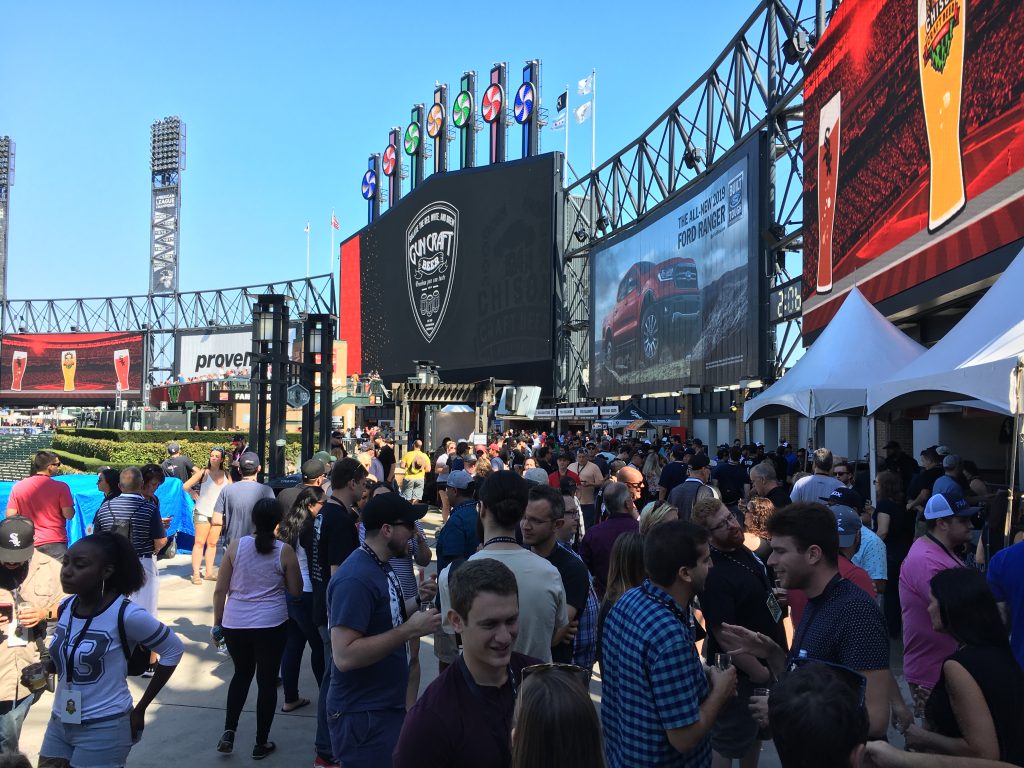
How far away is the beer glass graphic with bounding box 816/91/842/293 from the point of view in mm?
17125

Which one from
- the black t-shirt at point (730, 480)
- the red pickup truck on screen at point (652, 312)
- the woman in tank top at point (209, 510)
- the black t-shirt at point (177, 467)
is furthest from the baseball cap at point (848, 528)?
the red pickup truck on screen at point (652, 312)

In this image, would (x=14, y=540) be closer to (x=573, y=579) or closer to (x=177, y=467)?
(x=573, y=579)

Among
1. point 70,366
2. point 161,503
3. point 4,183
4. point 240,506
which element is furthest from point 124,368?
point 240,506

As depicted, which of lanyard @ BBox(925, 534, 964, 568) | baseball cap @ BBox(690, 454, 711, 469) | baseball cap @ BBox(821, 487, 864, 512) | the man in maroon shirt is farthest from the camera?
baseball cap @ BBox(690, 454, 711, 469)

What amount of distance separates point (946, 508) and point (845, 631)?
1926mm

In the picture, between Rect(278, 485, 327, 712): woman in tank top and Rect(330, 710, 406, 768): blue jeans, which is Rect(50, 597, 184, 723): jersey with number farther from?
Rect(278, 485, 327, 712): woman in tank top

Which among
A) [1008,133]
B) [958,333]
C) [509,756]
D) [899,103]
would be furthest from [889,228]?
[509,756]

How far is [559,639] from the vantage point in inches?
149

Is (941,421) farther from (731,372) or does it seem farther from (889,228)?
(731,372)

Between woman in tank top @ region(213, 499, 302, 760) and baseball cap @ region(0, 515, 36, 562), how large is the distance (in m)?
1.47

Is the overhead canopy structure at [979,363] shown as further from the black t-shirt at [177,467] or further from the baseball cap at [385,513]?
the black t-shirt at [177,467]

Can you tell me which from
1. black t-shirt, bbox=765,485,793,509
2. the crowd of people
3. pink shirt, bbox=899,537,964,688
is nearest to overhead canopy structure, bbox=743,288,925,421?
black t-shirt, bbox=765,485,793,509

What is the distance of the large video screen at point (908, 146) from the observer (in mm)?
10680

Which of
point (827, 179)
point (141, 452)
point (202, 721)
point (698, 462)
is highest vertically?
point (827, 179)
